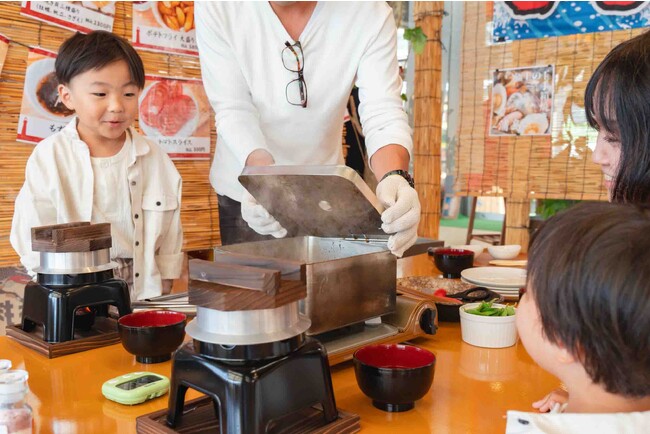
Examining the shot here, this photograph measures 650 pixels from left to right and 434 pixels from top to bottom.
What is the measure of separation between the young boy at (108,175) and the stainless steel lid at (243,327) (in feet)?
4.32

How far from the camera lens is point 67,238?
51.9 inches

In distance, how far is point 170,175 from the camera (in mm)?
2451

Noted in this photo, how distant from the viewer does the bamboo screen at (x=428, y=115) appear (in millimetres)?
4156

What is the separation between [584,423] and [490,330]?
0.58m

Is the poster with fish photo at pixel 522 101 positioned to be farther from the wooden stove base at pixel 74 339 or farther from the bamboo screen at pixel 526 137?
the wooden stove base at pixel 74 339

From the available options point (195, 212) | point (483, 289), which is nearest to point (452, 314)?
point (483, 289)

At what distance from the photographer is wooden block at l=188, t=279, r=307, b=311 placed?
824 mm

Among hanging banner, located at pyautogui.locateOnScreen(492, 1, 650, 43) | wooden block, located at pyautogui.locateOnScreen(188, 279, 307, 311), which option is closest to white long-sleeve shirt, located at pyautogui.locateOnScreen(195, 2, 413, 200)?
wooden block, located at pyautogui.locateOnScreen(188, 279, 307, 311)

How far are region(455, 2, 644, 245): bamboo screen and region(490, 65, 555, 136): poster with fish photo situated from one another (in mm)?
47

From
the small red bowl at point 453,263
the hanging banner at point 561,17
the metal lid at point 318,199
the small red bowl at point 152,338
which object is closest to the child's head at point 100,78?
the metal lid at point 318,199

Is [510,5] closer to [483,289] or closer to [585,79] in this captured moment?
[585,79]

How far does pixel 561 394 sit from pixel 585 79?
4.09m

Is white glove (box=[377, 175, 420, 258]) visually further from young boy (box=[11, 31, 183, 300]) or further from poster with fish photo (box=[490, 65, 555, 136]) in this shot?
poster with fish photo (box=[490, 65, 555, 136])

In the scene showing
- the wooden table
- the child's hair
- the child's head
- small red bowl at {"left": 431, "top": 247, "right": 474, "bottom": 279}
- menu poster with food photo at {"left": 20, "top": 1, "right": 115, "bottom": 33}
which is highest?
menu poster with food photo at {"left": 20, "top": 1, "right": 115, "bottom": 33}
